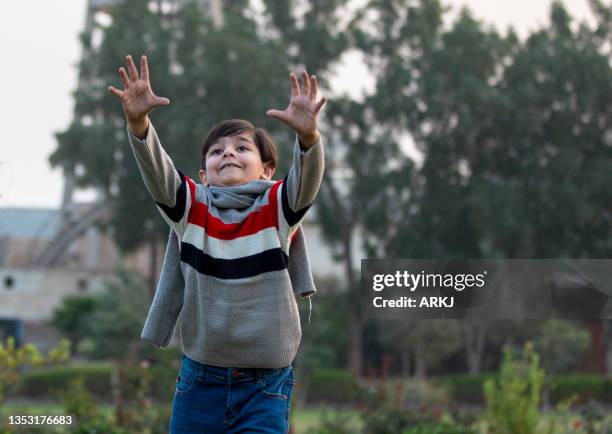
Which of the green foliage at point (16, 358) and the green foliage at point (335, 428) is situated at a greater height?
the green foliage at point (16, 358)

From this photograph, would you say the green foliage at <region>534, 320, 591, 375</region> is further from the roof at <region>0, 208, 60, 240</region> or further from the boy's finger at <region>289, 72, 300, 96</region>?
the boy's finger at <region>289, 72, 300, 96</region>

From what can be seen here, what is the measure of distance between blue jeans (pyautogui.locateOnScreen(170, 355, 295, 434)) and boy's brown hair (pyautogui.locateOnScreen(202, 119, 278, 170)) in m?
0.74

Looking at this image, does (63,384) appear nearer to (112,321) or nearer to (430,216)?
(112,321)

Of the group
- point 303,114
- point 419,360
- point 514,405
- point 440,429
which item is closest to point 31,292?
point 419,360

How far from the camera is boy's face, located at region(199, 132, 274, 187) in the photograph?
3.45 meters

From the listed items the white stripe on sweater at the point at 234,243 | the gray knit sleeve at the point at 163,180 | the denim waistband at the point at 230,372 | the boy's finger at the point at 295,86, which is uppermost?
the boy's finger at the point at 295,86

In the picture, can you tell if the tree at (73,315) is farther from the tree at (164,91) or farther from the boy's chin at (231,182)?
the boy's chin at (231,182)

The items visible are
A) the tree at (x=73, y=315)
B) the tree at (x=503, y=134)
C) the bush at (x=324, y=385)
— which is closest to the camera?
the bush at (x=324, y=385)

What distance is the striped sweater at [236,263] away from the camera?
10.6 feet

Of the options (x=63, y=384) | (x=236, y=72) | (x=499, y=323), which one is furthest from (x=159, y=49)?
(x=499, y=323)

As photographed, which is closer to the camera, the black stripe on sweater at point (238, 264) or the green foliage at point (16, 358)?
the black stripe on sweater at point (238, 264)

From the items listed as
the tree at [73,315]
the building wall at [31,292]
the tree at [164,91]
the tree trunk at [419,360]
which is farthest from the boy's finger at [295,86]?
the building wall at [31,292]

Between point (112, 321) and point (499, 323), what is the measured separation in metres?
11.2

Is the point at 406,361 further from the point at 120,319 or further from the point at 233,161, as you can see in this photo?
the point at 233,161
